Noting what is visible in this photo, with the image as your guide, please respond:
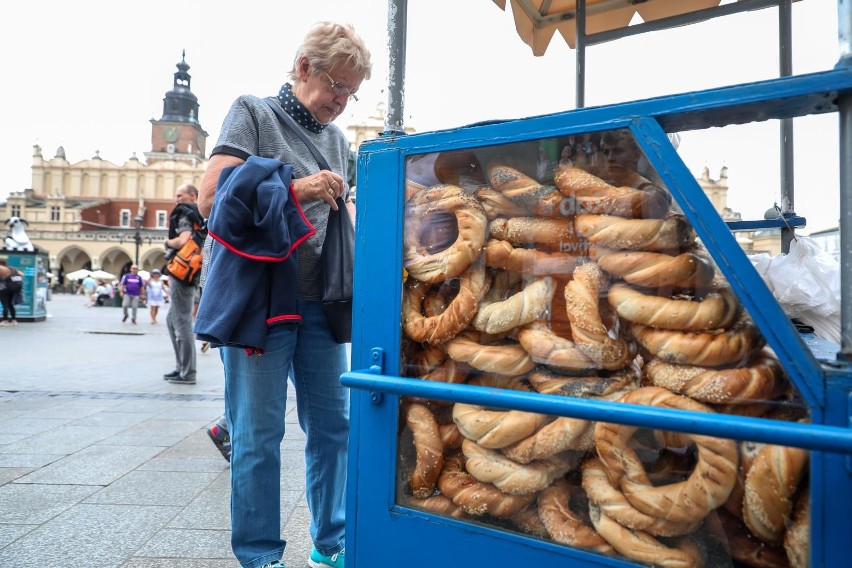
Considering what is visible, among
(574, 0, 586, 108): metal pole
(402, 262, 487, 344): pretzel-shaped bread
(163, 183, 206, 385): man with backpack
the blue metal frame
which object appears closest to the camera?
the blue metal frame

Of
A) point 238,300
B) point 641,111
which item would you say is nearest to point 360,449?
point 238,300

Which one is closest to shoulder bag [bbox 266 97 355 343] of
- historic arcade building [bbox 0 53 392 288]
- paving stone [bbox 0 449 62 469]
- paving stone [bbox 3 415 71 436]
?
paving stone [bbox 0 449 62 469]

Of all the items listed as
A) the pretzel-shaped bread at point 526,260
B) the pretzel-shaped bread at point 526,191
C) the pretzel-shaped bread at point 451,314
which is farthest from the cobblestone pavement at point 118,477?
the pretzel-shaped bread at point 526,191

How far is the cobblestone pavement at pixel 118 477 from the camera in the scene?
89.2 inches

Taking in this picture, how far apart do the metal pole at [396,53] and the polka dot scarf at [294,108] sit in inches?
25.5

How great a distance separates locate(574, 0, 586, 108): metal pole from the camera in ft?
8.76

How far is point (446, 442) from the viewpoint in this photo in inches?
52.4

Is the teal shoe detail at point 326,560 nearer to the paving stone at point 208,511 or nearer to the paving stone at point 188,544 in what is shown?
the paving stone at point 188,544

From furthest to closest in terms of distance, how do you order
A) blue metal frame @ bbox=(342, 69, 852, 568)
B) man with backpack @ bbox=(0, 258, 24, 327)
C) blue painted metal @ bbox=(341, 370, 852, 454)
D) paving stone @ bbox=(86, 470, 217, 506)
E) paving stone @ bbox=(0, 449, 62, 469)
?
1. man with backpack @ bbox=(0, 258, 24, 327)
2. paving stone @ bbox=(0, 449, 62, 469)
3. paving stone @ bbox=(86, 470, 217, 506)
4. blue metal frame @ bbox=(342, 69, 852, 568)
5. blue painted metal @ bbox=(341, 370, 852, 454)

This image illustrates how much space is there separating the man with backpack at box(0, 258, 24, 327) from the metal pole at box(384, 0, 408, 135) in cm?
1418

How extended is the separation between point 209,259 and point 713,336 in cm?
147

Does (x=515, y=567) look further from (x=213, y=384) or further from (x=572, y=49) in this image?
(x=213, y=384)

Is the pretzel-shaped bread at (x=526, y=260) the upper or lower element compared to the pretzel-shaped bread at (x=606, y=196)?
lower

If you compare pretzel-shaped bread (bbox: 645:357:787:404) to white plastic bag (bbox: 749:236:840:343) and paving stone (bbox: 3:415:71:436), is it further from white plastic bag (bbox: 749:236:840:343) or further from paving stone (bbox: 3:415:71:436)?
paving stone (bbox: 3:415:71:436)
